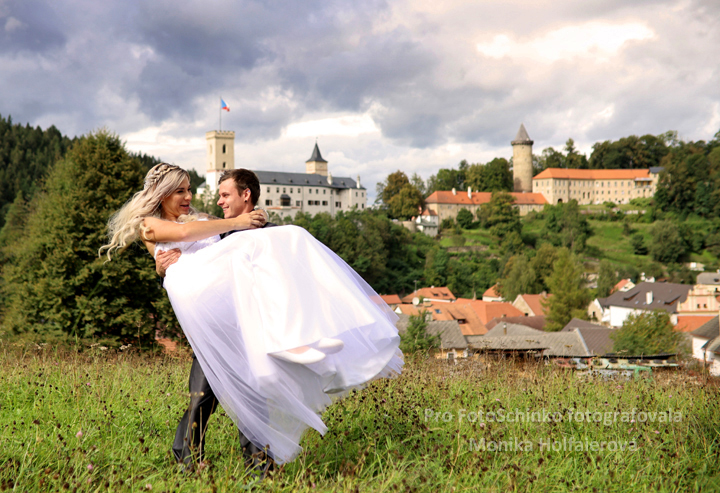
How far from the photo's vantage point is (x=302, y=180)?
104m

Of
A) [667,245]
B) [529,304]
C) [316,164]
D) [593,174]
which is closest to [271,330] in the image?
[529,304]

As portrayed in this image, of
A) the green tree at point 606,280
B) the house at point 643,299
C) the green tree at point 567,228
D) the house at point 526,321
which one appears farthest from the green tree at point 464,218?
the house at point 526,321

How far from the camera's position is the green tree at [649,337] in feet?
89.8

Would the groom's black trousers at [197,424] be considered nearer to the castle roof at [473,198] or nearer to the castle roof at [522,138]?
the castle roof at [473,198]

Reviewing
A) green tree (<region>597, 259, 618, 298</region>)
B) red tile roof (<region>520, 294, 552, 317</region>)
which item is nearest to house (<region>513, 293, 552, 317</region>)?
red tile roof (<region>520, 294, 552, 317</region>)

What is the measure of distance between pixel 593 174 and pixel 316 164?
197 ft

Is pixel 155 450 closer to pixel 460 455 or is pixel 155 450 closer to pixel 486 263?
pixel 460 455

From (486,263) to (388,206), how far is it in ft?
88.3

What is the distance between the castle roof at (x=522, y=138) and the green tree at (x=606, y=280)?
6153 cm

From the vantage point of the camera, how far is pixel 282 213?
9631 cm

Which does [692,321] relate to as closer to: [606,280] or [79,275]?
[606,280]

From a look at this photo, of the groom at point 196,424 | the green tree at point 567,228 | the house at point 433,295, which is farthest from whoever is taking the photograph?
the green tree at point 567,228

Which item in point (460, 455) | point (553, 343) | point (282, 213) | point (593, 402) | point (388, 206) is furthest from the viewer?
point (388, 206)

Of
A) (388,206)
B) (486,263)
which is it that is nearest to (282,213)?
(388,206)
